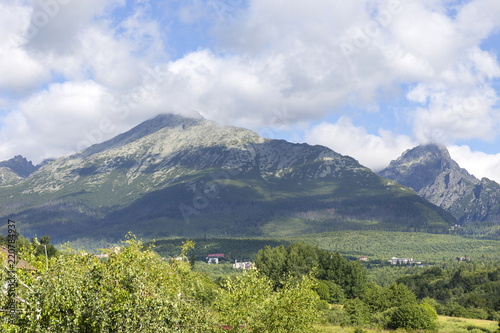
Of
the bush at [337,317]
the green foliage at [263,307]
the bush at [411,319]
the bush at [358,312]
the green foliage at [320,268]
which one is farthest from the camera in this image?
the green foliage at [320,268]

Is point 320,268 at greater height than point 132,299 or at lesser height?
lesser

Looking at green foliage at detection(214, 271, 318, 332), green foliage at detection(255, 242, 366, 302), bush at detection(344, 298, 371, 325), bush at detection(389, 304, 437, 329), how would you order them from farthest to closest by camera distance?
green foliage at detection(255, 242, 366, 302) < bush at detection(344, 298, 371, 325) < bush at detection(389, 304, 437, 329) < green foliage at detection(214, 271, 318, 332)

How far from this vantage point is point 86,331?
27.7m

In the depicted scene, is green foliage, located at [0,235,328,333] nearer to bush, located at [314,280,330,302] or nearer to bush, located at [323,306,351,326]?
bush, located at [323,306,351,326]

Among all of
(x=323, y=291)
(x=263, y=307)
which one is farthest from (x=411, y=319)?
(x=263, y=307)

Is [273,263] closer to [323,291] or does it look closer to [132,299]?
[323,291]

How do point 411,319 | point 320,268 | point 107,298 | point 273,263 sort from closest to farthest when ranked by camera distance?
1. point 107,298
2. point 411,319
3. point 320,268
4. point 273,263

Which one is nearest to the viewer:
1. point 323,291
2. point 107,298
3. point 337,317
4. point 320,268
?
point 107,298

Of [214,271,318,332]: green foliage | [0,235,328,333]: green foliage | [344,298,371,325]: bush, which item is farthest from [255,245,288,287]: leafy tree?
[0,235,328,333]: green foliage

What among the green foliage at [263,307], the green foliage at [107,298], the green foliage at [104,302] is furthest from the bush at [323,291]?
the green foliage at [104,302]

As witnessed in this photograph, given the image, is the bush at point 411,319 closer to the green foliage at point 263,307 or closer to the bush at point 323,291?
the bush at point 323,291

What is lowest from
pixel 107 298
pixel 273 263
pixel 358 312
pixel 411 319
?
pixel 358 312

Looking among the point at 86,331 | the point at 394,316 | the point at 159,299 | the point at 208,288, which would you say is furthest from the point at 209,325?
the point at 208,288

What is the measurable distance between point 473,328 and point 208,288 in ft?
213
